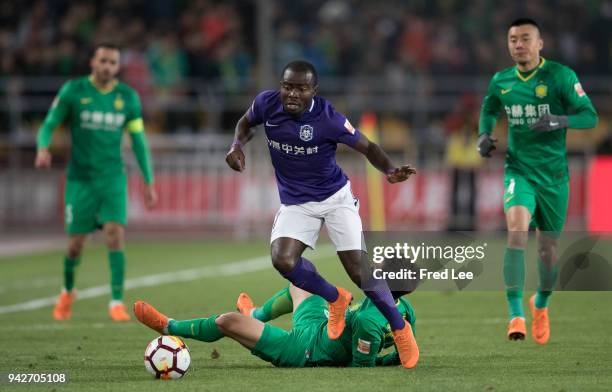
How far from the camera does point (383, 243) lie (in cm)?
845

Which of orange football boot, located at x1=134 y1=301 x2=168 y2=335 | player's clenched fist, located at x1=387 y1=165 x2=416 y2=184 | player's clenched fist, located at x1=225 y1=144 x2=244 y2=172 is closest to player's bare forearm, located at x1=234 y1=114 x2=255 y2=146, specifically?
player's clenched fist, located at x1=225 y1=144 x2=244 y2=172

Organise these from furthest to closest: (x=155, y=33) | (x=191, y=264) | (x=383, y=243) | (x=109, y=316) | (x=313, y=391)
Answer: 1. (x=155, y=33)
2. (x=191, y=264)
3. (x=109, y=316)
4. (x=383, y=243)
5. (x=313, y=391)

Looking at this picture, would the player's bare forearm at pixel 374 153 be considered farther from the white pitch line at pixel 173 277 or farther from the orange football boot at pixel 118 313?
the white pitch line at pixel 173 277

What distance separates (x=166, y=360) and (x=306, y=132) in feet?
6.09

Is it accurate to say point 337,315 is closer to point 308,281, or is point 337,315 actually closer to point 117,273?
point 308,281


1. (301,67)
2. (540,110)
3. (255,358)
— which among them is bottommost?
(255,358)

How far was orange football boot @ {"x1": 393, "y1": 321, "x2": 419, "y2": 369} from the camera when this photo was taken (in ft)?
26.2

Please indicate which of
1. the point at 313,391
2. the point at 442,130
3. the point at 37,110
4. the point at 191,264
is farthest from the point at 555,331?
the point at 37,110

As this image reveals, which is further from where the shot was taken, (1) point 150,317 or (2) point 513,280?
(2) point 513,280

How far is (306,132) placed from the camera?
27.6 ft

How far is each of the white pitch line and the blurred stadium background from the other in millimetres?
3961

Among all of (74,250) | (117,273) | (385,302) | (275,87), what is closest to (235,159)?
→ (385,302)

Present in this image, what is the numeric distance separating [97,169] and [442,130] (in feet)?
41.4

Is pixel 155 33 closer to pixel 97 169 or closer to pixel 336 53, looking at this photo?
pixel 336 53
